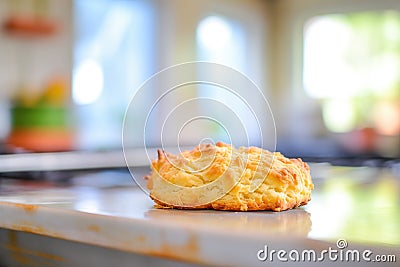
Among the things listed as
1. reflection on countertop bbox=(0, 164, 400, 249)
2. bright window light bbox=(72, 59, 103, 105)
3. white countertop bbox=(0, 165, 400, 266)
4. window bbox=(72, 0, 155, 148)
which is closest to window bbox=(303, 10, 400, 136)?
window bbox=(72, 0, 155, 148)

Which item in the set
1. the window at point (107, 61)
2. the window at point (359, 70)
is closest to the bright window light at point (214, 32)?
the window at point (107, 61)

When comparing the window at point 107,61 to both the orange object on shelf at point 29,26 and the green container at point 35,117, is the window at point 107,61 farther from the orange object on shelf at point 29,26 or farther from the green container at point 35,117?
the green container at point 35,117

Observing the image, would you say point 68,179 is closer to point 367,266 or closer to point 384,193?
point 384,193

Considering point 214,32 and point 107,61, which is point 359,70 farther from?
point 107,61

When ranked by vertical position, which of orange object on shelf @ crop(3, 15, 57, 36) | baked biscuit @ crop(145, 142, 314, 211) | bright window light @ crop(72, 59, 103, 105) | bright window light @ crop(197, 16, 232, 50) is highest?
bright window light @ crop(197, 16, 232, 50)

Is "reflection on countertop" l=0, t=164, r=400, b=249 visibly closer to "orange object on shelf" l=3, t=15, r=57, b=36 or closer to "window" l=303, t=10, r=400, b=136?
"orange object on shelf" l=3, t=15, r=57, b=36

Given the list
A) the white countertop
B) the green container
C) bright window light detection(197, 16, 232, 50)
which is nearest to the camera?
the white countertop

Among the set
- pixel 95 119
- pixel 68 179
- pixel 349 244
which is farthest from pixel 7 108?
pixel 349 244

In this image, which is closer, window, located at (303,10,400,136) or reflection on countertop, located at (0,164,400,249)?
reflection on countertop, located at (0,164,400,249)
